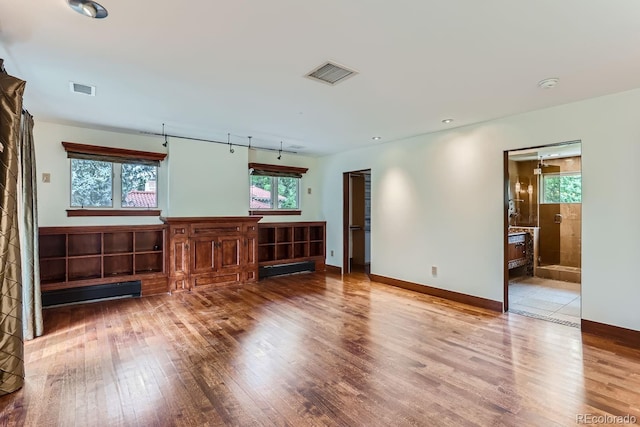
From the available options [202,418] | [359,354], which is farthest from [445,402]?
[202,418]

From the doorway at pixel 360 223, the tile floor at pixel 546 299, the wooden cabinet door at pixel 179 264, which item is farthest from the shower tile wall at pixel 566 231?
the wooden cabinet door at pixel 179 264

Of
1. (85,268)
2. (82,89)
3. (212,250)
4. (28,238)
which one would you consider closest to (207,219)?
(212,250)

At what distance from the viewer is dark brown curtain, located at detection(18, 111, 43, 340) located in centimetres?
298

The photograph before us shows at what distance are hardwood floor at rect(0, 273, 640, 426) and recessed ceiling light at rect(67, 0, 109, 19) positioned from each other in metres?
2.42

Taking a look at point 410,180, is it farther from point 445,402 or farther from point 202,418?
point 202,418

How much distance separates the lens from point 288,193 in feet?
22.0

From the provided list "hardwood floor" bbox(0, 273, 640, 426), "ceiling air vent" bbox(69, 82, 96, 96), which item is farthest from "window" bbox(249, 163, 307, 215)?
"ceiling air vent" bbox(69, 82, 96, 96)

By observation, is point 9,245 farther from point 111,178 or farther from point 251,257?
point 251,257

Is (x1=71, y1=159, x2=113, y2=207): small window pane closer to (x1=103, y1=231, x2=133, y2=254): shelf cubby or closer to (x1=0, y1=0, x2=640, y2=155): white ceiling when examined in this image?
(x1=103, y1=231, x2=133, y2=254): shelf cubby

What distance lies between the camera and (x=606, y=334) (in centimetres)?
321

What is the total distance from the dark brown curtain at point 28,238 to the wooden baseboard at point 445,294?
14.9ft

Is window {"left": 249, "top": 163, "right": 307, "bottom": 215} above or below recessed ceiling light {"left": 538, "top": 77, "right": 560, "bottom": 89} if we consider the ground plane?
below

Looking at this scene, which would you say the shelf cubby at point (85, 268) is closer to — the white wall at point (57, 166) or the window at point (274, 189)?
the white wall at point (57, 166)

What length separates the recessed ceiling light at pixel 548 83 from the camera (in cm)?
281
